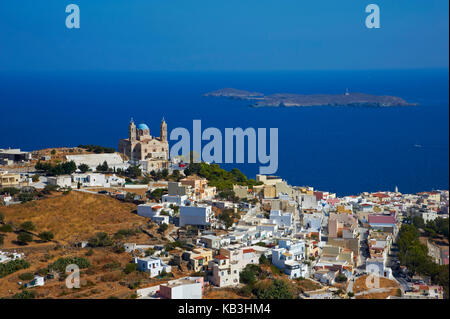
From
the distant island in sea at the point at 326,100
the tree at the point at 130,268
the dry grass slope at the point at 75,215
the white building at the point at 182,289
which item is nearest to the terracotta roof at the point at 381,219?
the dry grass slope at the point at 75,215

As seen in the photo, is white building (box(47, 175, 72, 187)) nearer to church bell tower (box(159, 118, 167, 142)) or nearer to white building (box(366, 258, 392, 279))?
church bell tower (box(159, 118, 167, 142))

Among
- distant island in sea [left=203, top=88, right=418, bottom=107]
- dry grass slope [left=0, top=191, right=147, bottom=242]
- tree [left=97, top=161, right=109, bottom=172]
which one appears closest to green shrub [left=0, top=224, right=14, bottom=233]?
dry grass slope [left=0, top=191, right=147, bottom=242]

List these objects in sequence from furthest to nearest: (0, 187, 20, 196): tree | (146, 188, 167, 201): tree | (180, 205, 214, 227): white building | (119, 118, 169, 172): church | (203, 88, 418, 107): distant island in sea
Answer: (203, 88, 418, 107): distant island in sea, (119, 118, 169, 172): church, (146, 188, 167, 201): tree, (0, 187, 20, 196): tree, (180, 205, 214, 227): white building

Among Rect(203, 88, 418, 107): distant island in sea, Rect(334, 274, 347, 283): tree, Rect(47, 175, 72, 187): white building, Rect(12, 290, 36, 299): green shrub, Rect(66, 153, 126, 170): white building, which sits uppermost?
Rect(203, 88, 418, 107): distant island in sea

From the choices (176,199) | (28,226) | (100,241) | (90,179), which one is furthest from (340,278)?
(90,179)

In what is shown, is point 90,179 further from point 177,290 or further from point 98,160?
point 177,290

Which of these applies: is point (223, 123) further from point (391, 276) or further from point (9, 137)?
point (391, 276)

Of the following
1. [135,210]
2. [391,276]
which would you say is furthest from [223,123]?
[391,276]
